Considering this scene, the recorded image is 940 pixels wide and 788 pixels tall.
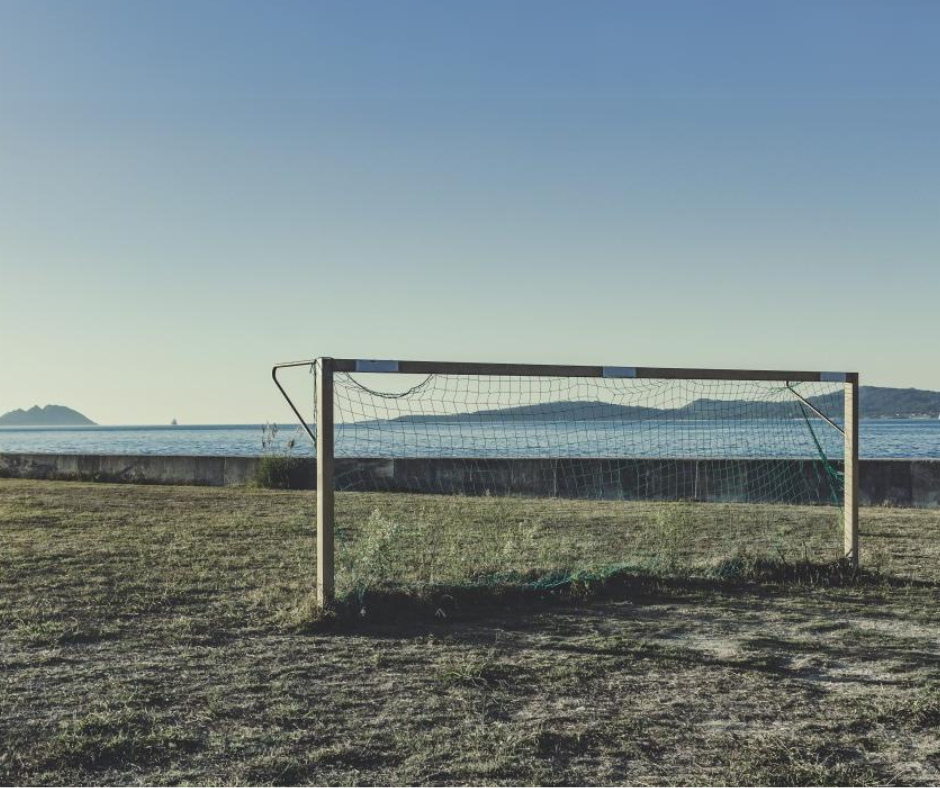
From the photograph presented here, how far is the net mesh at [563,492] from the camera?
7.94 metres

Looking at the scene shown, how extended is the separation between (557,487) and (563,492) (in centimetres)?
14

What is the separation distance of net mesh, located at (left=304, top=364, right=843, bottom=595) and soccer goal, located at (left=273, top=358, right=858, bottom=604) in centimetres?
3

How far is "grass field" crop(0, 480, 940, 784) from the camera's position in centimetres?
359

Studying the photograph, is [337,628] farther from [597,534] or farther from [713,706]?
[597,534]

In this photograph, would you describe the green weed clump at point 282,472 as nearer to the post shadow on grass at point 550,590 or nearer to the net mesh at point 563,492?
the net mesh at point 563,492

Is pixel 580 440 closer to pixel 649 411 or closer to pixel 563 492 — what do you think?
pixel 563 492

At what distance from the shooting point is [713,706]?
170 inches

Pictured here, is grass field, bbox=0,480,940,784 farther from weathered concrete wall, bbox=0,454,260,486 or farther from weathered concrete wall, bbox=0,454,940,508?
weathered concrete wall, bbox=0,454,260,486

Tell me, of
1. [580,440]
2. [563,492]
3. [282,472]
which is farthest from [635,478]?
[580,440]

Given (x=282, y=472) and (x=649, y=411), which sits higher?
(x=649, y=411)

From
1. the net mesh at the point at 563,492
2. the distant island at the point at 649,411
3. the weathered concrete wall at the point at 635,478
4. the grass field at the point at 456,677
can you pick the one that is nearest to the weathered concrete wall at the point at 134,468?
the weathered concrete wall at the point at 635,478

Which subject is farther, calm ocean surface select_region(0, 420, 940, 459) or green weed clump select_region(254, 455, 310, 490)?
green weed clump select_region(254, 455, 310, 490)

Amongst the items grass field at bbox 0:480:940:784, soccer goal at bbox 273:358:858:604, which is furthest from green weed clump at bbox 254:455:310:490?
grass field at bbox 0:480:940:784

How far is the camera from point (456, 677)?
4.73m
